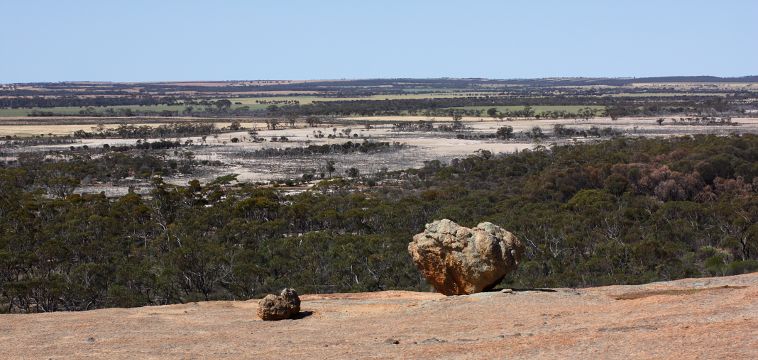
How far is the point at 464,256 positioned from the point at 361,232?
19512mm

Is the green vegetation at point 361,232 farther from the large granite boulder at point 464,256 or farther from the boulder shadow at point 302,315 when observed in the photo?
the boulder shadow at point 302,315

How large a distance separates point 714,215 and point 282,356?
28.9 metres

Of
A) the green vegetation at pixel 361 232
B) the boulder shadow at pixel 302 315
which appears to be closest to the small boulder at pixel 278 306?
the boulder shadow at pixel 302 315

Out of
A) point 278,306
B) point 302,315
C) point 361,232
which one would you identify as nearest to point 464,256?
point 302,315

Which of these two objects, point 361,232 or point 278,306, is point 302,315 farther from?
point 361,232

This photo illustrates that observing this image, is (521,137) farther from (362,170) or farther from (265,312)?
(265,312)

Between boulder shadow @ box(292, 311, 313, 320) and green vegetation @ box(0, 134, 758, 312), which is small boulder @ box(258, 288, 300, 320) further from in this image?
green vegetation @ box(0, 134, 758, 312)

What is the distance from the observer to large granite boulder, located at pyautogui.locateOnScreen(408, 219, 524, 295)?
20844 millimetres

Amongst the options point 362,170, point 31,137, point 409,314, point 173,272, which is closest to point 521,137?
point 362,170

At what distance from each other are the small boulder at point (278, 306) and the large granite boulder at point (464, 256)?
3.87 meters

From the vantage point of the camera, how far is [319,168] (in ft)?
254

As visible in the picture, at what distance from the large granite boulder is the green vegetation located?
5.85 metres

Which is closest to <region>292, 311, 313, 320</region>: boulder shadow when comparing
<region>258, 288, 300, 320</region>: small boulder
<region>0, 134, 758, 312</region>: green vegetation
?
<region>258, 288, 300, 320</region>: small boulder

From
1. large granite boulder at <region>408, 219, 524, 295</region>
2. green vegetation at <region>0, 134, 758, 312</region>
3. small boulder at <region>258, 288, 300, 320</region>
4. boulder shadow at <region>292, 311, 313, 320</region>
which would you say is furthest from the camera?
green vegetation at <region>0, 134, 758, 312</region>
